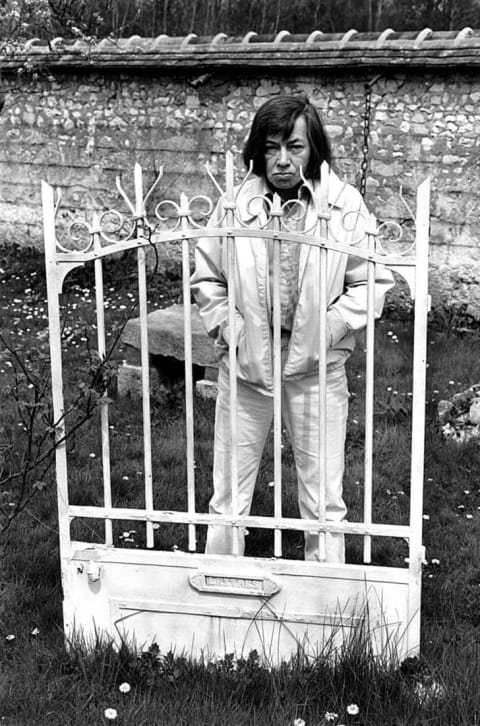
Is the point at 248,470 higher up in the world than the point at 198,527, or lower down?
higher up

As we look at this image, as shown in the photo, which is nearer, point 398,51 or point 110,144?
point 398,51

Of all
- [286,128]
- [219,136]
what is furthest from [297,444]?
[219,136]

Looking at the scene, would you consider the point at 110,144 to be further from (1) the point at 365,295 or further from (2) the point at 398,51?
(1) the point at 365,295

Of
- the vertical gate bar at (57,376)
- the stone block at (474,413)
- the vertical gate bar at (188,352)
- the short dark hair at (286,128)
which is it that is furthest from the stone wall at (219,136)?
the vertical gate bar at (57,376)

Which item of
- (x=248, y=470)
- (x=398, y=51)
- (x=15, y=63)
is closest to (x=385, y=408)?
(x=248, y=470)

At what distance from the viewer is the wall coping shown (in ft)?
27.1

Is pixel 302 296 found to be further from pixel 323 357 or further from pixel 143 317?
pixel 143 317

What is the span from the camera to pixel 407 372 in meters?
6.81

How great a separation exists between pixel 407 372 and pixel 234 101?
4.23 m

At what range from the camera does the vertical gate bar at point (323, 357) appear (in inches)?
116

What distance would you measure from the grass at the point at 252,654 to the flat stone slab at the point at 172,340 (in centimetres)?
32

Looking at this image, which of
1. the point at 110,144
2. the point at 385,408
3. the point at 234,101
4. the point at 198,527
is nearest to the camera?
the point at 198,527

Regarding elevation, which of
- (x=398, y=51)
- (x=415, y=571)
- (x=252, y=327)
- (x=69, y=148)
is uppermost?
(x=398, y=51)

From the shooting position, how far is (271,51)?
9.06m
